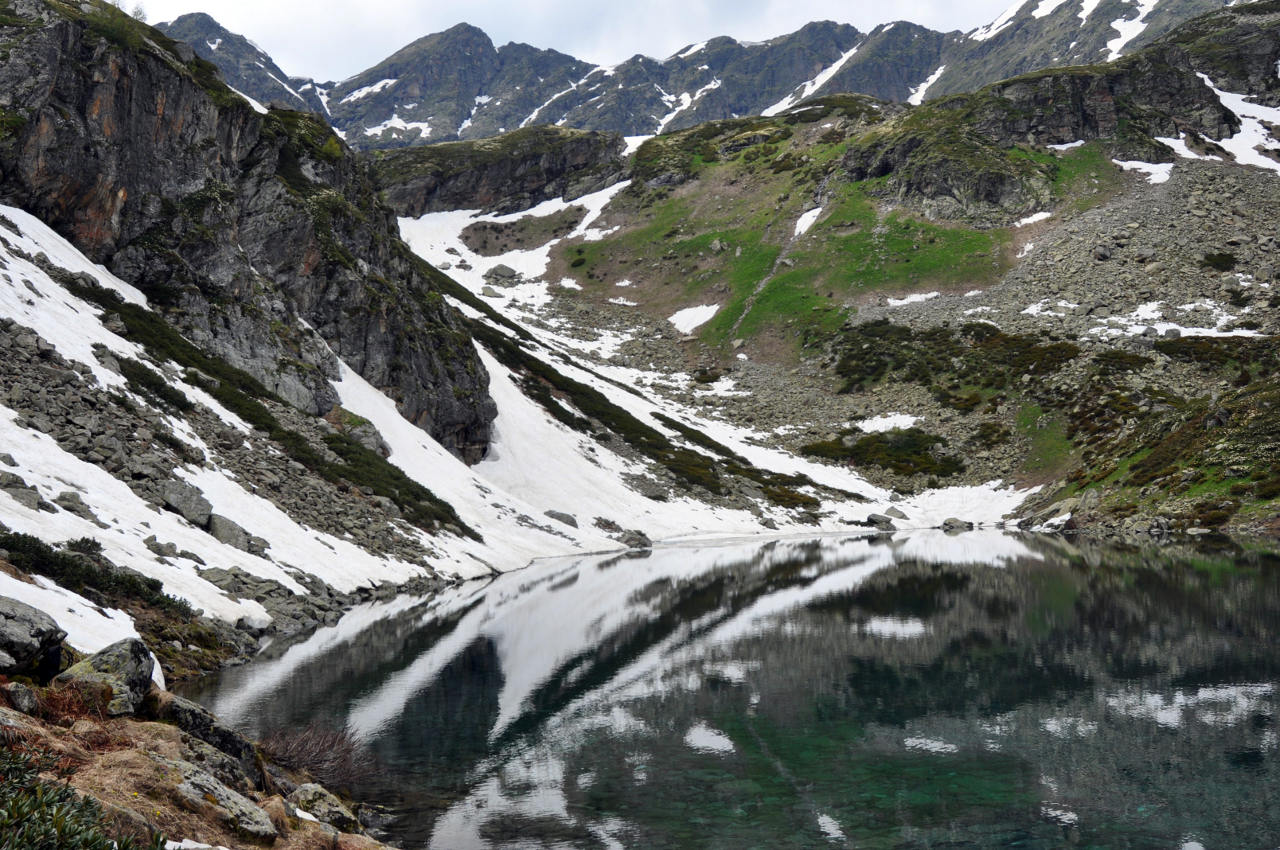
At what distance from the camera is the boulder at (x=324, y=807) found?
1334 centimetres

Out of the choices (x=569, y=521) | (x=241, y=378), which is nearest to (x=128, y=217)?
(x=241, y=378)

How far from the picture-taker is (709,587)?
152ft

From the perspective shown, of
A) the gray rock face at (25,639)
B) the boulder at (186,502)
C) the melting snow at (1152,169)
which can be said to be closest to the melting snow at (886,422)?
the melting snow at (1152,169)

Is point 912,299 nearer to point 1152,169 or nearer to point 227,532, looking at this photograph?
point 1152,169

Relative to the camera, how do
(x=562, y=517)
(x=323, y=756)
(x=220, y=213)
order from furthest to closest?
1. (x=562, y=517)
2. (x=220, y=213)
3. (x=323, y=756)

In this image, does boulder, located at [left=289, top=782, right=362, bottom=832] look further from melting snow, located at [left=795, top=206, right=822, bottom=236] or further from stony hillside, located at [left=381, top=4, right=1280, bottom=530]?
melting snow, located at [left=795, top=206, right=822, bottom=236]

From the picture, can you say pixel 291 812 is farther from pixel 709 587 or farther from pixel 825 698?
pixel 709 587

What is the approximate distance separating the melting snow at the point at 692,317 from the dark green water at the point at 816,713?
114 metres

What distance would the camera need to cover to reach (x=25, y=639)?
1230 cm

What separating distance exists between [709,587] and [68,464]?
31.2 m

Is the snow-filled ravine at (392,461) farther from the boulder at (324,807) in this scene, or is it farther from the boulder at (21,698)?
the boulder at (21,698)

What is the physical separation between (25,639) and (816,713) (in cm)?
1815

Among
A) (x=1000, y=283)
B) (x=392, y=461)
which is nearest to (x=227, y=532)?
(x=392, y=461)

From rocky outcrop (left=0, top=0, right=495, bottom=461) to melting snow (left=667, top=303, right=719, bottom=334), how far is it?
77118 millimetres
